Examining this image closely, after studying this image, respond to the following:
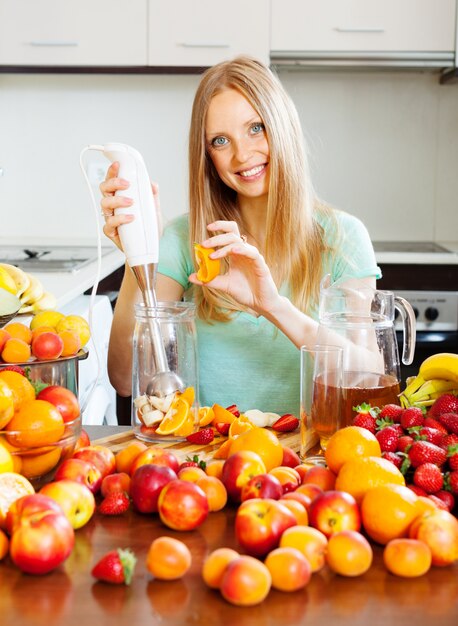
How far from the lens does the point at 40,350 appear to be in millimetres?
1059

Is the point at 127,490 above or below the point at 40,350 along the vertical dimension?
below

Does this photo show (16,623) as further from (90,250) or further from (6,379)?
(90,250)

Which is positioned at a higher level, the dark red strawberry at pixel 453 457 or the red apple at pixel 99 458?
the dark red strawberry at pixel 453 457

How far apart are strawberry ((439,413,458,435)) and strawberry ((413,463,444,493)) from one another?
108mm

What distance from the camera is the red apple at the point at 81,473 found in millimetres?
Result: 899

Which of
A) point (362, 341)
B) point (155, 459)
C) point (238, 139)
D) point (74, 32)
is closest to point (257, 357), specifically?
point (238, 139)

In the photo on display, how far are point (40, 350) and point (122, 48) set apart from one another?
2220 millimetres

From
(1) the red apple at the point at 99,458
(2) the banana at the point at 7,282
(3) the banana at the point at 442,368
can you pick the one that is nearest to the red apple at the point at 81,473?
(1) the red apple at the point at 99,458

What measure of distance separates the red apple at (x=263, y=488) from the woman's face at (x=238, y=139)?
97 cm

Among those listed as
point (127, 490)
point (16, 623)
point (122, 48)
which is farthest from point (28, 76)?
point (16, 623)

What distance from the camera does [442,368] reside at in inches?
46.6

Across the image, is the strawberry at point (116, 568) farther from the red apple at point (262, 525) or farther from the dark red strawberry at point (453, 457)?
the dark red strawberry at point (453, 457)

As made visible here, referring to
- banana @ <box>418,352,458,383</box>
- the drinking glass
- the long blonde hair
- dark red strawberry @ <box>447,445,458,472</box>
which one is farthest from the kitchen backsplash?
dark red strawberry @ <box>447,445,458,472</box>

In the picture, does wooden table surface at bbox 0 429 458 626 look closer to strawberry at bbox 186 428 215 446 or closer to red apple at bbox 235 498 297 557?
red apple at bbox 235 498 297 557
